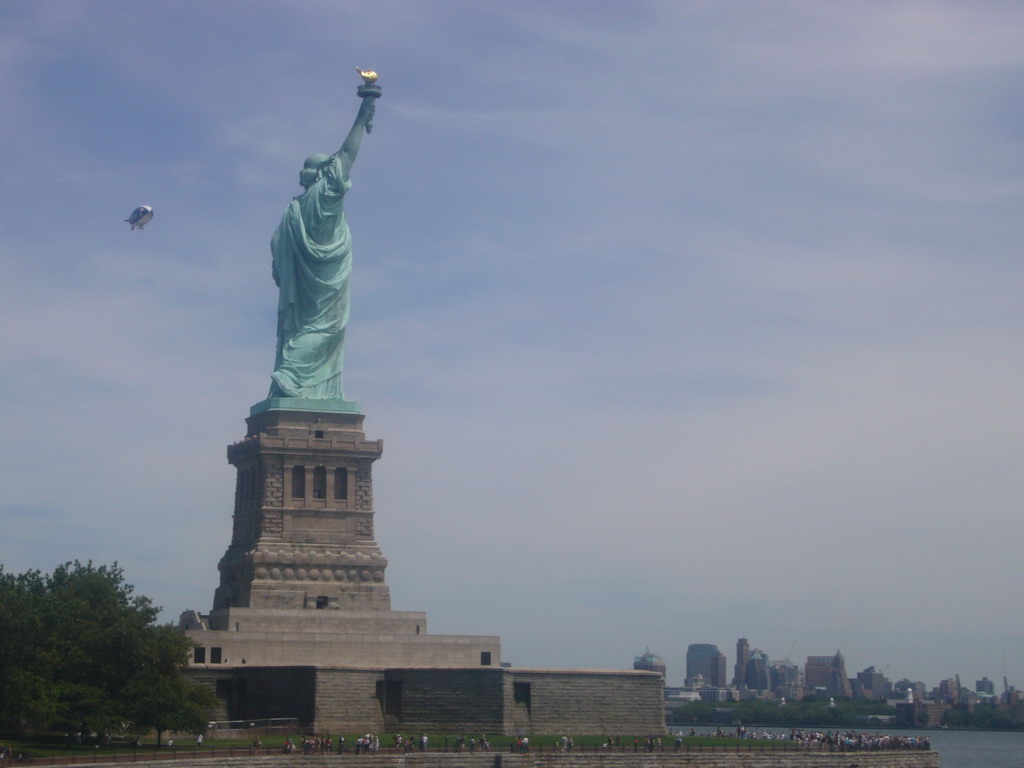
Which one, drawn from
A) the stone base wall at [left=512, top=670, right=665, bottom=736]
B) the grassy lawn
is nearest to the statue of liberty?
the stone base wall at [left=512, top=670, right=665, bottom=736]

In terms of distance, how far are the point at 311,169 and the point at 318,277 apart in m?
5.28

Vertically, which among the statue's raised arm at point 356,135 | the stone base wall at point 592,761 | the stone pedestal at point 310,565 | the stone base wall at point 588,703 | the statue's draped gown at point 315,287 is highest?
the statue's raised arm at point 356,135

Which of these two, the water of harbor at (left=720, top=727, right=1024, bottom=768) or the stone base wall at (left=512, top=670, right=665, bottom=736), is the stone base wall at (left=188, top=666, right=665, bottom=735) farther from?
the water of harbor at (left=720, top=727, right=1024, bottom=768)

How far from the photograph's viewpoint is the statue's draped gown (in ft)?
252

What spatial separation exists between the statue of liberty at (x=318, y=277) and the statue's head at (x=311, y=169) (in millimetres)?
83

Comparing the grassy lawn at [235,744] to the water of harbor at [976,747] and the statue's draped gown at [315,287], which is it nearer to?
the statue's draped gown at [315,287]

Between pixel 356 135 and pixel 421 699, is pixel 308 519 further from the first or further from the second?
pixel 356 135

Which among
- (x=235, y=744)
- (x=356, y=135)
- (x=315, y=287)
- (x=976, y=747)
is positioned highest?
(x=356, y=135)

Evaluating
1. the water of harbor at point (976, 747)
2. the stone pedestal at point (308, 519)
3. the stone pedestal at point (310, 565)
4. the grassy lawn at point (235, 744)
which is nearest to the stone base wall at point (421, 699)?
the grassy lawn at point (235, 744)

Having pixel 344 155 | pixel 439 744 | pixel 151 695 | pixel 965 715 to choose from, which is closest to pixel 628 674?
pixel 439 744

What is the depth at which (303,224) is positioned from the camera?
7719 centimetres

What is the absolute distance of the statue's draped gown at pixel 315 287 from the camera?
7675 centimetres

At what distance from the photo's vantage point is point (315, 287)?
252 ft

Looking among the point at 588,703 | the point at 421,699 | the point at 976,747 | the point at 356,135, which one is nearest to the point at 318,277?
the point at 356,135
